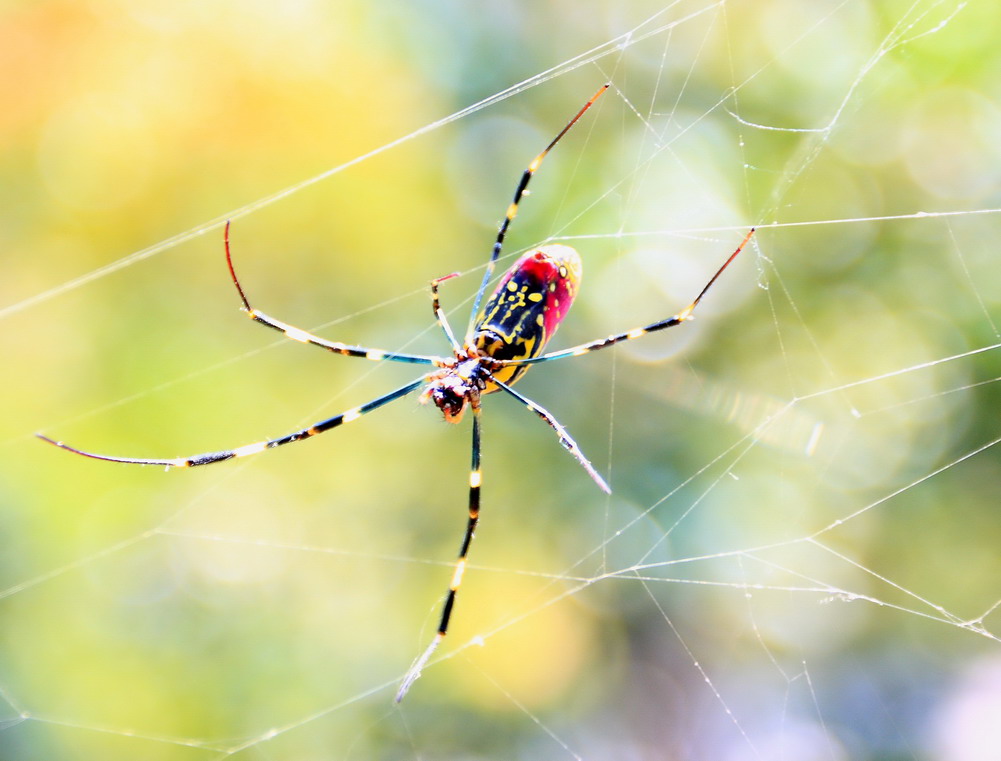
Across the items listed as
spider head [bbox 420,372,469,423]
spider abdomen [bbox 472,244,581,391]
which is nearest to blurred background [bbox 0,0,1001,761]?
spider abdomen [bbox 472,244,581,391]

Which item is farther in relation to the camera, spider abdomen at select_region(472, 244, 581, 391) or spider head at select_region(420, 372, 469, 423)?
spider head at select_region(420, 372, 469, 423)

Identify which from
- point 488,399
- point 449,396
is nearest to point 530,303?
point 449,396

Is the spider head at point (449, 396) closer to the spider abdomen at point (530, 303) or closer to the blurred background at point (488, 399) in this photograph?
the spider abdomen at point (530, 303)

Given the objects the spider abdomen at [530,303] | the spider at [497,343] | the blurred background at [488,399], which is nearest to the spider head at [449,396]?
the spider at [497,343]

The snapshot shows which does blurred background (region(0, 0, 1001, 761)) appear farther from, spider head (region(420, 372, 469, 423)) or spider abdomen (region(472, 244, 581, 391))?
spider head (region(420, 372, 469, 423))

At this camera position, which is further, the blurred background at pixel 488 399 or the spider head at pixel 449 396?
the blurred background at pixel 488 399

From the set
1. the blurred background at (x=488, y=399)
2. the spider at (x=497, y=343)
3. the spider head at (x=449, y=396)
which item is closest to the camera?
the spider at (x=497, y=343)

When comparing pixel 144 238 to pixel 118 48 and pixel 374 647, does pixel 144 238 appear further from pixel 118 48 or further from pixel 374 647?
pixel 374 647
